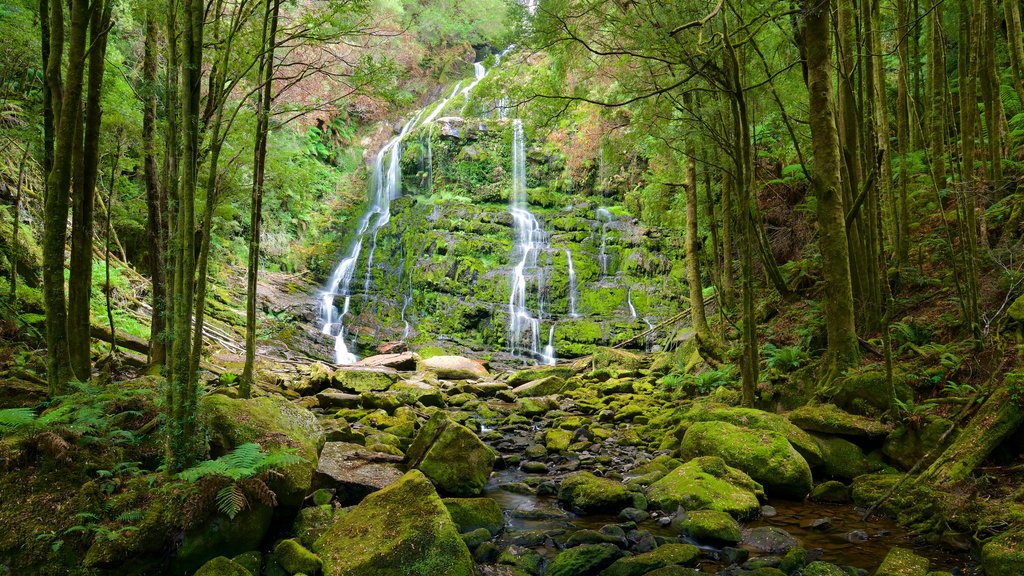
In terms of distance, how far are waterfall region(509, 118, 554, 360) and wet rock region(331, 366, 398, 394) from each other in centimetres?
777

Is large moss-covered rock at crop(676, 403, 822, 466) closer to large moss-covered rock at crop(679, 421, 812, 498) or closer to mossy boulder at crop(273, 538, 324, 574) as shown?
large moss-covered rock at crop(679, 421, 812, 498)

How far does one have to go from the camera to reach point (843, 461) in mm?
5012

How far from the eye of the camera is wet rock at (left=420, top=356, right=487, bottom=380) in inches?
510

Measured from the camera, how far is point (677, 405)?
856cm

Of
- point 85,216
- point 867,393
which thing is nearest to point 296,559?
point 85,216

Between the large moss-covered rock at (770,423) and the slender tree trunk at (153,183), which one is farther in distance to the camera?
the slender tree trunk at (153,183)

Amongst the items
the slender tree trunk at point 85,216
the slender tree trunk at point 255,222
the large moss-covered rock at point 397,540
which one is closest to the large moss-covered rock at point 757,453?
the large moss-covered rock at point 397,540

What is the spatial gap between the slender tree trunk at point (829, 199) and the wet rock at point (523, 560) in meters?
4.25

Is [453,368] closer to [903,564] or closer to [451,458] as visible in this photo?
[451,458]

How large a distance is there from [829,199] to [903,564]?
4.24 meters

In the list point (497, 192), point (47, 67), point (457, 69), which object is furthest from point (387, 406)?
point (457, 69)

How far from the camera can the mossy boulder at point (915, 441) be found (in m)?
4.44

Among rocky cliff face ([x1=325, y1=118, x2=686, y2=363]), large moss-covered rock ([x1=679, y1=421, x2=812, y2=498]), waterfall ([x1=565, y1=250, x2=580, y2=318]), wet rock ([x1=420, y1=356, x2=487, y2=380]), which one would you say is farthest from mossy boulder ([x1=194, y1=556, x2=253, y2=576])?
waterfall ([x1=565, y1=250, x2=580, y2=318])

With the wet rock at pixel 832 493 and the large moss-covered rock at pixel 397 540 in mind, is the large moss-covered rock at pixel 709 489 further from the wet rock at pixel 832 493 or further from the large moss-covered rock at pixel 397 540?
the large moss-covered rock at pixel 397 540
